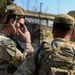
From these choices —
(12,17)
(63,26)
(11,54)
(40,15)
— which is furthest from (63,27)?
(40,15)

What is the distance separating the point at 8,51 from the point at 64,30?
82 cm

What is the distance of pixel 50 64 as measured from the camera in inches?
155

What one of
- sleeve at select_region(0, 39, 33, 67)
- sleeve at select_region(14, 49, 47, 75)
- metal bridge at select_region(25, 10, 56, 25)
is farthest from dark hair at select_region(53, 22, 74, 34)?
metal bridge at select_region(25, 10, 56, 25)

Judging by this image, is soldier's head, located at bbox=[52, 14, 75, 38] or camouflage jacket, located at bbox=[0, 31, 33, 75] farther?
camouflage jacket, located at bbox=[0, 31, 33, 75]

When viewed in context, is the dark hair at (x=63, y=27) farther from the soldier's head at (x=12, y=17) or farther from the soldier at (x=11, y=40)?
the soldier's head at (x=12, y=17)

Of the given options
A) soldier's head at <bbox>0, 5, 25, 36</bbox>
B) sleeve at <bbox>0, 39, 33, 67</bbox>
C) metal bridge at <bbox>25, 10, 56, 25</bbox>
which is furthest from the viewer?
metal bridge at <bbox>25, 10, 56, 25</bbox>

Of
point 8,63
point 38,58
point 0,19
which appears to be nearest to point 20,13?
point 0,19

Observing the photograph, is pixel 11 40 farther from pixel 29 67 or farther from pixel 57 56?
pixel 57 56

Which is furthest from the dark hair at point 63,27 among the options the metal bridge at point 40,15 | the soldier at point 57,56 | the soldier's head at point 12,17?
the metal bridge at point 40,15

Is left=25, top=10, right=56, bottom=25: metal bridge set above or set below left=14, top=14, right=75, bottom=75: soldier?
below

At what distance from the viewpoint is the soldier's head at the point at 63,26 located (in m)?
3.97

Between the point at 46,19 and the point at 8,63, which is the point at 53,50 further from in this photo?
the point at 46,19

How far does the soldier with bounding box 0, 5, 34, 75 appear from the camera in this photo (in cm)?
446

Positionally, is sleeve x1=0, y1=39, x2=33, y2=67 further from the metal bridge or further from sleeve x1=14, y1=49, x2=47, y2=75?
the metal bridge
